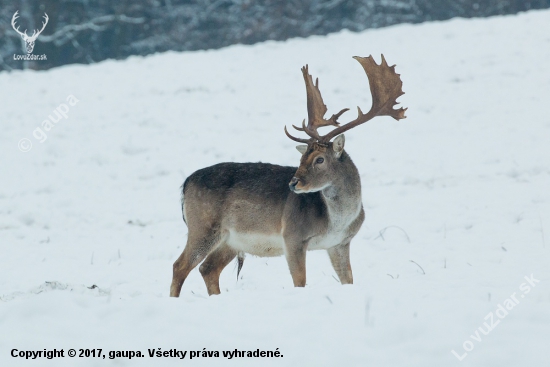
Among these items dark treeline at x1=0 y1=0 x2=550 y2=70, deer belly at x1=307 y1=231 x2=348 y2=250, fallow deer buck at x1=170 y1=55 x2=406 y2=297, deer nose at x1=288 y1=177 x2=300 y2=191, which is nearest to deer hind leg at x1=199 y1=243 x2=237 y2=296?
fallow deer buck at x1=170 y1=55 x2=406 y2=297

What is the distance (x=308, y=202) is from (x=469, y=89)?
38.5 ft

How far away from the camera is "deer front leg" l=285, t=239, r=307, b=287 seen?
21.5ft

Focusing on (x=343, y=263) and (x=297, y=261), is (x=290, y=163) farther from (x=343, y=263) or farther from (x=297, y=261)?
(x=297, y=261)

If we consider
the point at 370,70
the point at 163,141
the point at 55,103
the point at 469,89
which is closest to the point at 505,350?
the point at 370,70

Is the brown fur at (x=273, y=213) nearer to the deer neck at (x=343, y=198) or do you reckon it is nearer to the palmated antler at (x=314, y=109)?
the deer neck at (x=343, y=198)

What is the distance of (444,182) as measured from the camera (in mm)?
11867

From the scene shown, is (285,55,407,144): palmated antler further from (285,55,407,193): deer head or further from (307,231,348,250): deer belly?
(307,231,348,250): deer belly

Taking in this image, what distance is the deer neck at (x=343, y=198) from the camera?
21.9 ft

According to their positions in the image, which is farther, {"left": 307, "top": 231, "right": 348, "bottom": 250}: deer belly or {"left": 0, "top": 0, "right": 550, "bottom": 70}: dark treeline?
{"left": 0, "top": 0, "right": 550, "bottom": 70}: dark treeline

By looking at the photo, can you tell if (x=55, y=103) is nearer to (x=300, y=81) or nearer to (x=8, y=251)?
(x=300, y=81)

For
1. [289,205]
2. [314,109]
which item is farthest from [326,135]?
[289,205]

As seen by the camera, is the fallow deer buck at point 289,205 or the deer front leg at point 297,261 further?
the fallow deer buck at point 289,205

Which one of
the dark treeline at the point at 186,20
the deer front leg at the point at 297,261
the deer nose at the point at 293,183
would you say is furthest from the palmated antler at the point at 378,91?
the dark treeline at the point at 186,20

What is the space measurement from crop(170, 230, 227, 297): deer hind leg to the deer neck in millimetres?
1148
